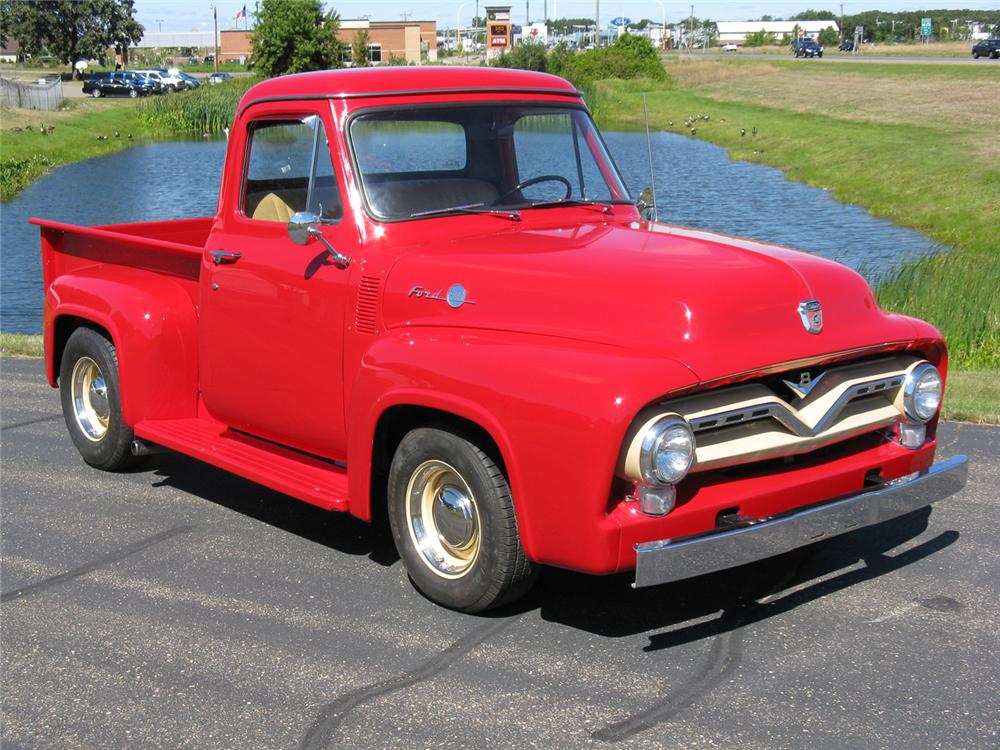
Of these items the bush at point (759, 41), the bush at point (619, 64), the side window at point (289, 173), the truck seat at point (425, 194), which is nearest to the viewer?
the truck seat at point (425, 194)

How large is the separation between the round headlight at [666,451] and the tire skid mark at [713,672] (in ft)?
2.28

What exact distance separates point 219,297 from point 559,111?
187 cm

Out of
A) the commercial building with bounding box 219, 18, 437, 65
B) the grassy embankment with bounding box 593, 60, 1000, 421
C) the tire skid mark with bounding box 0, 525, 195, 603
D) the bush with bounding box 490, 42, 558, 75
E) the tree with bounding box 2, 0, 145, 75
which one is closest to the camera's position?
the tire skid mark with bounding box 0, 525, 195, 603

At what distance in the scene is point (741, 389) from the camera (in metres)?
4.30

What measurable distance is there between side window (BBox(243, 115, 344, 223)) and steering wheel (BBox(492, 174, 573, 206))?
A: 30.4 inches

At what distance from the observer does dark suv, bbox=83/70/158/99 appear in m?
62.8

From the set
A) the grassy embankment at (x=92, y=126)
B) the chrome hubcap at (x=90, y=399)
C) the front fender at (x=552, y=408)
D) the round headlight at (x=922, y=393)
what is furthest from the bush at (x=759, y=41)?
the front fender at (x=552, y=408)

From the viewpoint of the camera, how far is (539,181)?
5668 millimetres

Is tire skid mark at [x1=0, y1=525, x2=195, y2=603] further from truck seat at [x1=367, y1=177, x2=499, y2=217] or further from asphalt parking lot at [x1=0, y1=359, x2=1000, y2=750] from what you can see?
truck seat at [x1=367, y1=177, x2=499, y2=217]

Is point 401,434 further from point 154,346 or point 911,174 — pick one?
point 911,174

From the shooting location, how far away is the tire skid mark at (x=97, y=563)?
16.8ft

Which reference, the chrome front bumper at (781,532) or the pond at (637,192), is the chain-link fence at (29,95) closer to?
the pond at (637,192)

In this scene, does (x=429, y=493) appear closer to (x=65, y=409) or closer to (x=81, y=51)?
(x=65, y=409)

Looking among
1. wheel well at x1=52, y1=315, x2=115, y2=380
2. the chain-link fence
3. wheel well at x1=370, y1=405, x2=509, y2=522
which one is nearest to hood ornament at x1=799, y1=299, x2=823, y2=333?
wheel well at x1=370, y1=405, x2=509, y2=522
